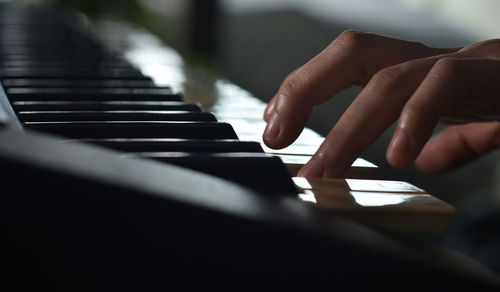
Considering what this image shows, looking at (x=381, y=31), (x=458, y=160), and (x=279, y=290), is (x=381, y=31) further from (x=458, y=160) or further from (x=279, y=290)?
(x=279, y=290)

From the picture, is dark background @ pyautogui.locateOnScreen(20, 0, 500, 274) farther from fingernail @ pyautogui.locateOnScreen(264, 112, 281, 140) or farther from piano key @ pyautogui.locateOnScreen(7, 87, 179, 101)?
fingernail @ pyautogui.locateOnScreen(264, 112, 281, 140)

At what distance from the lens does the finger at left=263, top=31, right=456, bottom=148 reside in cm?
56

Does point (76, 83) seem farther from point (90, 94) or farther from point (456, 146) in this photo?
point (456, 146)

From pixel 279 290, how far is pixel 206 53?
389cm

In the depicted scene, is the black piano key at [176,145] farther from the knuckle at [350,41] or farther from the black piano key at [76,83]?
the black piano key at [76,83]

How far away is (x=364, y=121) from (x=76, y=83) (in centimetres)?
42

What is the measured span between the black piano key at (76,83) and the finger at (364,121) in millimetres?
370

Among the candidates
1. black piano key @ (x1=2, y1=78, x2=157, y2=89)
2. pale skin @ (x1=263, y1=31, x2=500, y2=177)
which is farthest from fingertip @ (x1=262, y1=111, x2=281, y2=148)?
black piano key @ (x1=2, y1=78, x2=157, y2=89)

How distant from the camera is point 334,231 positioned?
277 mm

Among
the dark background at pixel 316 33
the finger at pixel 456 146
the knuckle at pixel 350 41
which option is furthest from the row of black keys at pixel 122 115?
the dark background at pixel 316 33

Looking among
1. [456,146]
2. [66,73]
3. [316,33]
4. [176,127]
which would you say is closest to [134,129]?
[176,127]

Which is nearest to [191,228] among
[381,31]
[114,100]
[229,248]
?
[229,248]

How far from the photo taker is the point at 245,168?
1.41ft

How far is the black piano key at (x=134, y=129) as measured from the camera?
1.73ft
